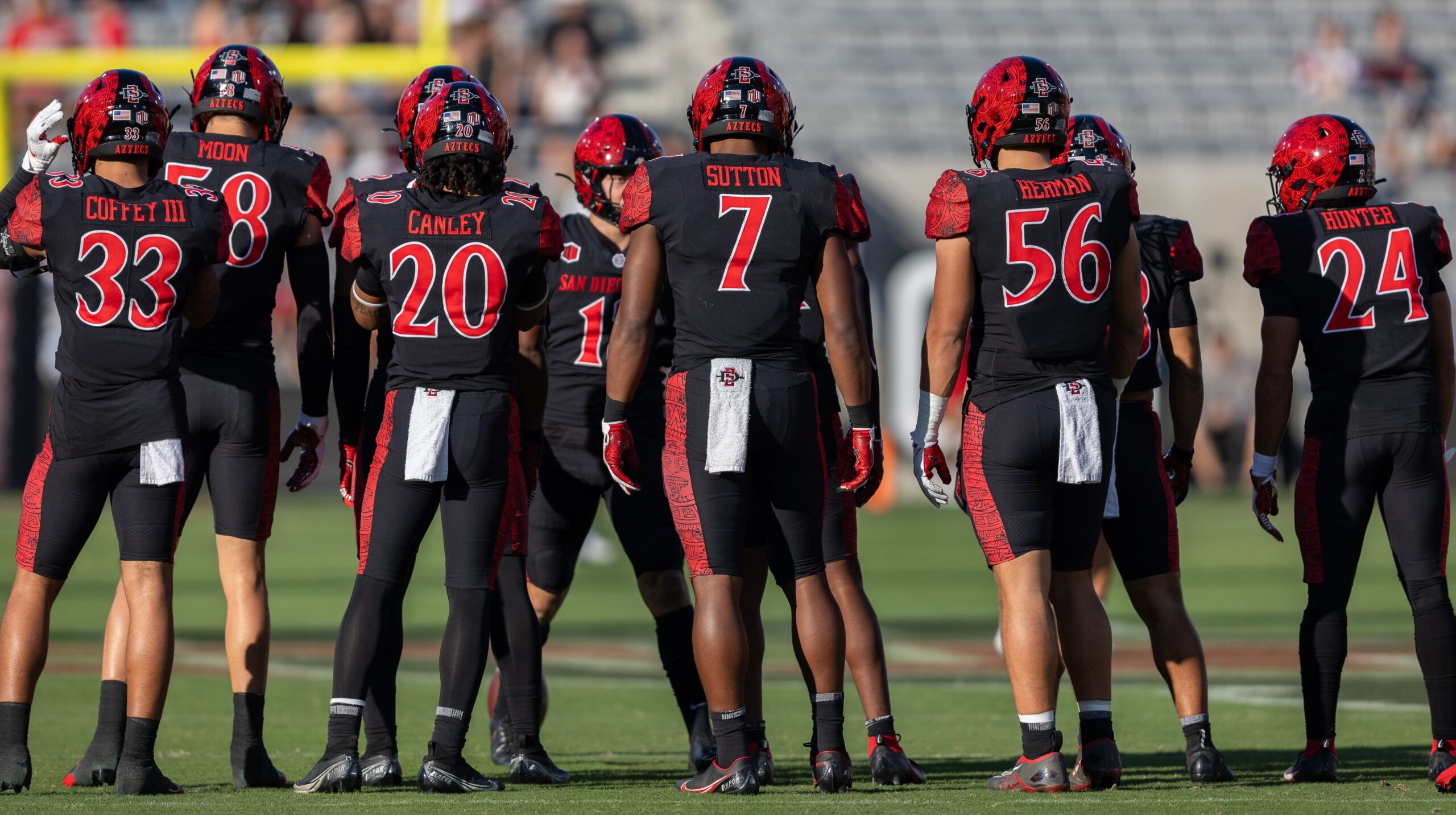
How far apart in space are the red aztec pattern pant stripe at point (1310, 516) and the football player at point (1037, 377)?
78 cm

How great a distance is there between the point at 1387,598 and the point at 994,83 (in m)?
8.64

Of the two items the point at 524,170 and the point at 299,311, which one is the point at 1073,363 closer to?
the point at 299,311

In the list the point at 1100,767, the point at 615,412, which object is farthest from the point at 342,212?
the point at 1100,767

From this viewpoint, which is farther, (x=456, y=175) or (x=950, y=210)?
(x=456, y=175)

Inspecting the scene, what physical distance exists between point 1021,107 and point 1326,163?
116cm

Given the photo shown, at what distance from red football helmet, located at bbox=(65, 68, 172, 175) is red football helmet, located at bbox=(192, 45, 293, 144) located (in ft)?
1.78

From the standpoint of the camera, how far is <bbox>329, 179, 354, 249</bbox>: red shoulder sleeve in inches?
217

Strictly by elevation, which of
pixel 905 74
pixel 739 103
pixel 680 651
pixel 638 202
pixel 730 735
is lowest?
pixel 730 735

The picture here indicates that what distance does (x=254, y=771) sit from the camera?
5.48 metres

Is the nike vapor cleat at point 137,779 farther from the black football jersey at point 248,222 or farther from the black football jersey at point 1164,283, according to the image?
the black football jersey at point 1164,283

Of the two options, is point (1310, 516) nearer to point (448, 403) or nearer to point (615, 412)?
point (615, 412)

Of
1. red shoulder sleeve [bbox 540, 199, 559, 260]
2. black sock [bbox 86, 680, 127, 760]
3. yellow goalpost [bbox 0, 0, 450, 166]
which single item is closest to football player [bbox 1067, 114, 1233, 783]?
red shoulder sleeve [bbox 540, 199, 559, 260]

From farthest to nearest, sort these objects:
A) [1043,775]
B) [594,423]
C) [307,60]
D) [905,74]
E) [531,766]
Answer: [905,74] < [307,60] < [594,423] < [531,766] < [1043,775]

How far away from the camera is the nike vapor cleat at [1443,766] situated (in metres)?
5.18
